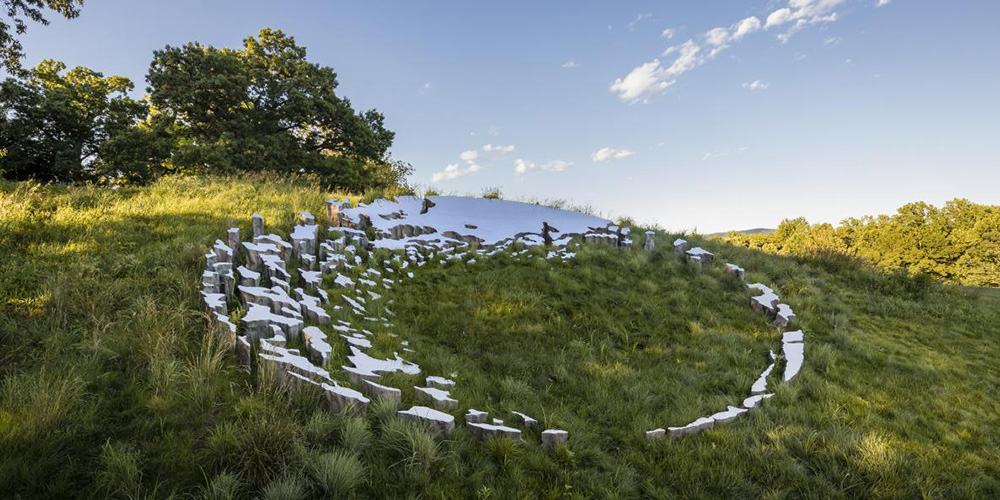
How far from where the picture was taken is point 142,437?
314cm

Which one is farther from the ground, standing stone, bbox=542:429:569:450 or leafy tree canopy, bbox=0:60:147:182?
leafy tree canopy, bbox=0:60:147:182

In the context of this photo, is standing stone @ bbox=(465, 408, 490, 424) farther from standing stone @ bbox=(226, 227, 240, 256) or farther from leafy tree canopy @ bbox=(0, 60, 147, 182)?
leafy tree canopy @ bbox=(0, 60, 147, 182)

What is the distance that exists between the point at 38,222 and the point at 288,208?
4180mm

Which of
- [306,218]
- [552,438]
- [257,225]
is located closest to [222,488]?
[552,438]

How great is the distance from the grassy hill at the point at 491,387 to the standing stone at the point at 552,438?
0.13 m

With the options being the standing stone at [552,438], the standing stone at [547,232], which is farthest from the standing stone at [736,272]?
the standing stone at [552,438]

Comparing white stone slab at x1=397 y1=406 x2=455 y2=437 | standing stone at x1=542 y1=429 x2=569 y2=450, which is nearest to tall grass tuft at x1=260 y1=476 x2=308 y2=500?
white stone slab at x1=397 y1=406 x2=455 y2=437

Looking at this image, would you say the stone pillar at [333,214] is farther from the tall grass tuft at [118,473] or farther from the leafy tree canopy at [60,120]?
the leafy tree canopy at [60,120]

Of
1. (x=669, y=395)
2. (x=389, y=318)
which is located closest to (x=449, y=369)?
(x=389, y=318)

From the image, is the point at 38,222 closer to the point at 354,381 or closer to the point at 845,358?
the point at 354,381

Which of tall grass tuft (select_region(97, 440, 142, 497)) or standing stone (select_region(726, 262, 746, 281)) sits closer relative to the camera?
tall grass tuft (select_region(97, 440, 142, 497))

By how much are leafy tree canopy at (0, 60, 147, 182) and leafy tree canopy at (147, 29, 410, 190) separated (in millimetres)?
4000

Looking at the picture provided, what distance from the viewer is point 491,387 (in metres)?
4.86

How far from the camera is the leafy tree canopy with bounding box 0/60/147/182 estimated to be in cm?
2280
